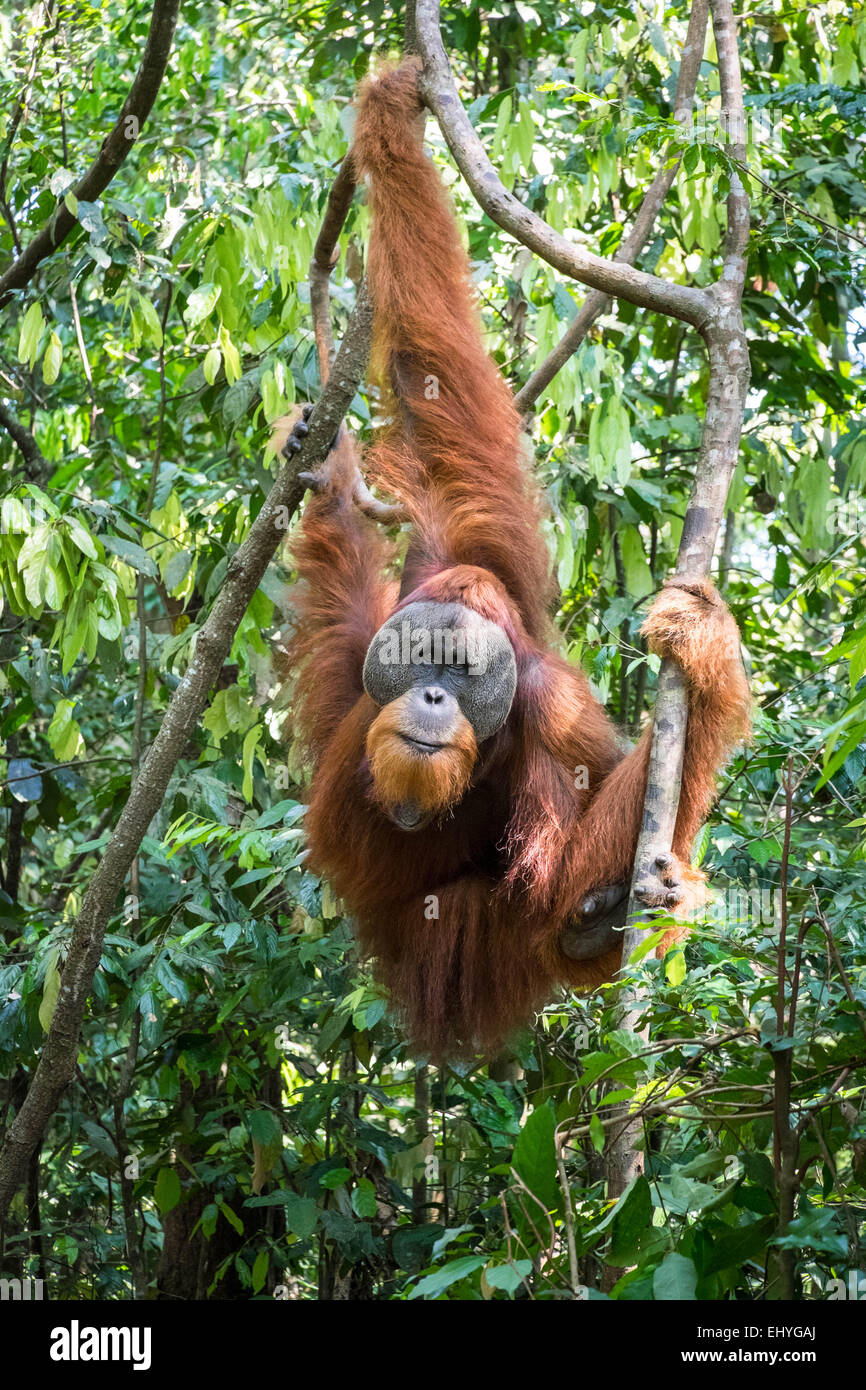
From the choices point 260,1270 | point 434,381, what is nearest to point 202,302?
point 434,381

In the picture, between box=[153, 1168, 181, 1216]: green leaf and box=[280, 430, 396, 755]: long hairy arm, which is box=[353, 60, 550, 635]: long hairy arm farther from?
box=[153, 1168, 181, 1216]: green leaf

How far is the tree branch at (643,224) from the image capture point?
350 cm

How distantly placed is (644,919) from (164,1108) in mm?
4241

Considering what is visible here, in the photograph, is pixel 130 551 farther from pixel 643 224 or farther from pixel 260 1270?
pixel 260 1270

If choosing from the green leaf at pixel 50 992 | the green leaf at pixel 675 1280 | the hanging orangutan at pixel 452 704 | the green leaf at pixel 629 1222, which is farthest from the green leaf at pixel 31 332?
the green leaf at pixel 675 1280

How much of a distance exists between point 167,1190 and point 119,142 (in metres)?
3.07

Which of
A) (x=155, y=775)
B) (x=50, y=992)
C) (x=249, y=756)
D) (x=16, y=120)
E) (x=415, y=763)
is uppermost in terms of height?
(x=16, y=120)

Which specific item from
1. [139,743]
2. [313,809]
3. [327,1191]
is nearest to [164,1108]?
[327,1191]

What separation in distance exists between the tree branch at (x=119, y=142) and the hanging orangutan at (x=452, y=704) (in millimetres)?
581

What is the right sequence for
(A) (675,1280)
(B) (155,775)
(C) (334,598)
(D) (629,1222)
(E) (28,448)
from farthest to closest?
(E) (28,448)
(C) (334,598)
(B) (155,775)
(D) (629,1222)
(A) (675,1280)

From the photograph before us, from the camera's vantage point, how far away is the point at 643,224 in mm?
3660

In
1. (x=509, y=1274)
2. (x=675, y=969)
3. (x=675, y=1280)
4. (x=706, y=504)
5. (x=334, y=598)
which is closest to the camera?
(x=509, y=1274)

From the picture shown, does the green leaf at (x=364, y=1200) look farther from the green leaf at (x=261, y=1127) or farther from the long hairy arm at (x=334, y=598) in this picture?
the long hairy arm at (x=334, y=598)

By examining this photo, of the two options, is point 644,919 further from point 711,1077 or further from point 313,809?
point 313,809
